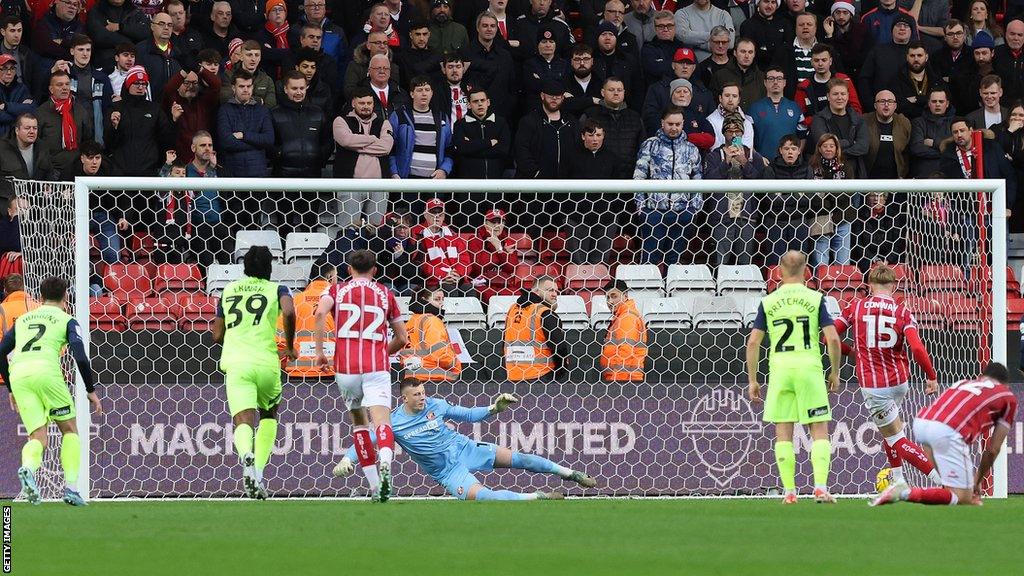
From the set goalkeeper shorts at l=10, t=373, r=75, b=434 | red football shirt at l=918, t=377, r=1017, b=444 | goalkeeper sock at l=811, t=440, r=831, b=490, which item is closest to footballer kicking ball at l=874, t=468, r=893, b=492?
goalkeeper sock at l=811, t=440, r=831, b=490

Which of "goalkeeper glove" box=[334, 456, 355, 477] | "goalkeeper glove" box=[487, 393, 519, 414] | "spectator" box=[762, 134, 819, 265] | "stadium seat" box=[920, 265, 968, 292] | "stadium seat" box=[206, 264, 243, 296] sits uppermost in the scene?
"spectator" box=[762, 134, 819, 265]

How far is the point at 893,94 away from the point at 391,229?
5.76 metres

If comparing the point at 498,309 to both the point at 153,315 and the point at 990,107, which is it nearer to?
the point at 153,315

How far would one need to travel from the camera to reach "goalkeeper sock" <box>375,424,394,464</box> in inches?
435

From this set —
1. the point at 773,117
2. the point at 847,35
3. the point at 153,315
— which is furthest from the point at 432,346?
the point at 847,35

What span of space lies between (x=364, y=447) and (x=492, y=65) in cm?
A: 589

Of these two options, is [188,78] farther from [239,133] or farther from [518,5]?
[518,5]

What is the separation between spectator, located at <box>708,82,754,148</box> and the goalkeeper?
445 centimetres

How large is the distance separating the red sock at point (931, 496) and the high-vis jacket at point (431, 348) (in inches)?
165

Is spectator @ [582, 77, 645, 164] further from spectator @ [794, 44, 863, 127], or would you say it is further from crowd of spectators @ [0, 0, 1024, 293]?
spectator @ [794, 44, 863, 127]

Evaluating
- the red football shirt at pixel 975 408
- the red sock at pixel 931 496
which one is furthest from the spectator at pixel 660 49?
the red sock at pixel 931 496

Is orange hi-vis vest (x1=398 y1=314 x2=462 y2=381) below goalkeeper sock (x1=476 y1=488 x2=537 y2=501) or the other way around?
the other way around

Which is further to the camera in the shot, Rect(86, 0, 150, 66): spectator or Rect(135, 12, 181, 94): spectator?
Rect(86, 0, 150, 66): spectator

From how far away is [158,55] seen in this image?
620 inches
